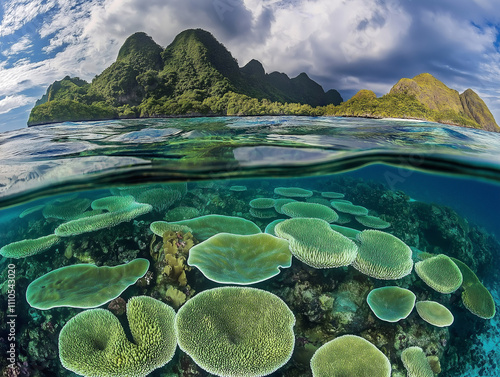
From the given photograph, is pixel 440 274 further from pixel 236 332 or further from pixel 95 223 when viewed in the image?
pixel 95 223

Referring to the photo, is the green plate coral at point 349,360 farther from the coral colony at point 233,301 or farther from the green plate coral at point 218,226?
the green plate coral at point 218,226

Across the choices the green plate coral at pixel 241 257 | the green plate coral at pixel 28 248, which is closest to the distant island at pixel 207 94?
the green plate coral at pixel 28 248

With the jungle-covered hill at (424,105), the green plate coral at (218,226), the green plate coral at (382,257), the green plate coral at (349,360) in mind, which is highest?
the jungle-covered hill at (424,105)

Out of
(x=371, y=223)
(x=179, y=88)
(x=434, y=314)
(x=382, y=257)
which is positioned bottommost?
(x=434, y=314)

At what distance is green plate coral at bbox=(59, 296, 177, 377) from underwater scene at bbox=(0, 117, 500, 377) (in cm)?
2

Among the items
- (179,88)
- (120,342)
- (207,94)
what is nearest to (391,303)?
(120,342)

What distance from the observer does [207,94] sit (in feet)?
21.6

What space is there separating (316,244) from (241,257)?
114 cm

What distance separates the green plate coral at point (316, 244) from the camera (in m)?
3.44

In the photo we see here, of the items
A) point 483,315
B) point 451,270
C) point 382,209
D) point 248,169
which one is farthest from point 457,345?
point 248,169

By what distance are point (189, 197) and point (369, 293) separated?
6.17 metres

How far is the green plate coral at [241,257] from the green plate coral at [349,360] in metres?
1.03

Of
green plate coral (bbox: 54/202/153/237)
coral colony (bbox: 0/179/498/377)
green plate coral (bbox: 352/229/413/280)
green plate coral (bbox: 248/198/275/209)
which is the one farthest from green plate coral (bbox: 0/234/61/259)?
green plate coral (bbox: 352/229/413/280)

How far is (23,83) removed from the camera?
18.6 feet
